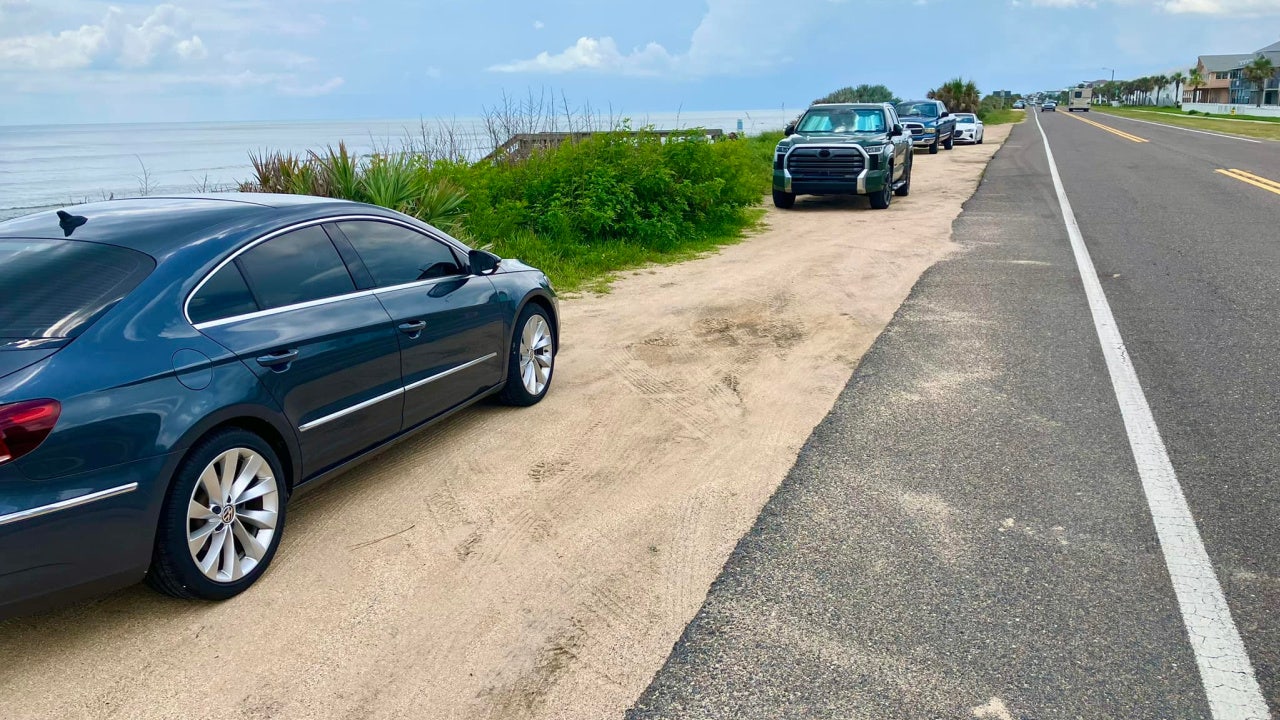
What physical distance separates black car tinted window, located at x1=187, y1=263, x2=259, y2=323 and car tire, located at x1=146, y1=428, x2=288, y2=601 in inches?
20.2

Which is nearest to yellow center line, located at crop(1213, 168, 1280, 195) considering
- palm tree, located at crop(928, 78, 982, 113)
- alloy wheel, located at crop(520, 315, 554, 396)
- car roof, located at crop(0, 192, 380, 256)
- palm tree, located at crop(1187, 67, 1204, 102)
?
alloy wheel, located at crop(520, 315, 554, 396)

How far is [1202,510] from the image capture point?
446 cm

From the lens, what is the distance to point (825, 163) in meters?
17.5

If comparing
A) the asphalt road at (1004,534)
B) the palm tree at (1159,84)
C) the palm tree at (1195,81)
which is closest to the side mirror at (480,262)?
the asphalt road at (1004,534)

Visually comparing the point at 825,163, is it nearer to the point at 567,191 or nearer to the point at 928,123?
the point at 567,191

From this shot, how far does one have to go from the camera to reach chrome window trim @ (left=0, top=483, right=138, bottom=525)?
3068 millimetres

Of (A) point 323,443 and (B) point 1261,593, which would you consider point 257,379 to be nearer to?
(A) point 323,443

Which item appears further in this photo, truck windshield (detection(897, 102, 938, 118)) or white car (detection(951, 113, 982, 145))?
white car (detection(951, 113, 982, 145))

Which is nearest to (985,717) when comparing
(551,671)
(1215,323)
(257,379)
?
(551,671)

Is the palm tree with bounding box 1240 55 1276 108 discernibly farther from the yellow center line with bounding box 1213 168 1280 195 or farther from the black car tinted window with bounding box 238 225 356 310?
the black car tinted window with bounding box 238 225 356 310

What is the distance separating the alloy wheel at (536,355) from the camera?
6352 mm

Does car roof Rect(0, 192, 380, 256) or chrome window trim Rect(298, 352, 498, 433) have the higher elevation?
car roof Rect(0, 192, 380, 256)

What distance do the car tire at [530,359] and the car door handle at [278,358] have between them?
2.06 meters

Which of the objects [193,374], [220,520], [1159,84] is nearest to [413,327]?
[193,374]
